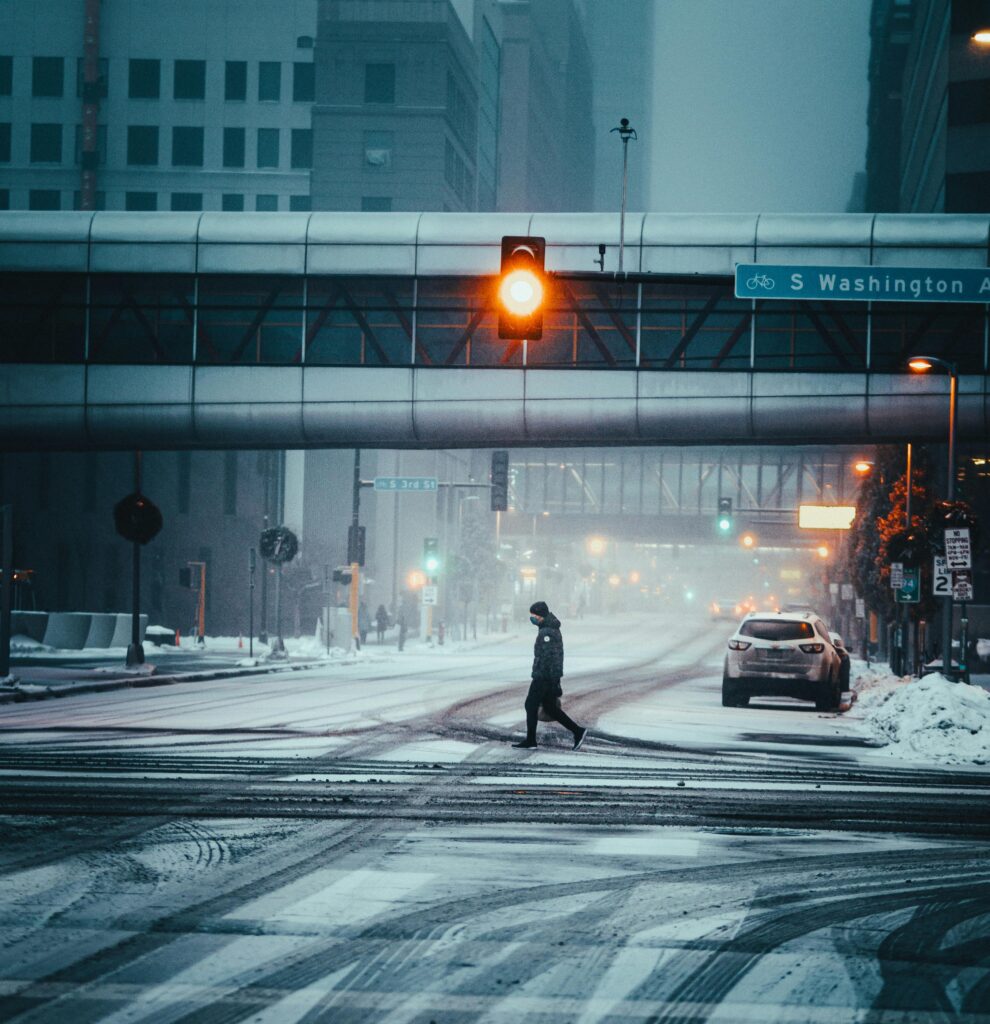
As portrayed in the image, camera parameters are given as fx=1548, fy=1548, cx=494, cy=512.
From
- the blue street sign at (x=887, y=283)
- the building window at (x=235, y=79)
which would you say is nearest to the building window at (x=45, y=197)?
the building window at (x=235, y=79)

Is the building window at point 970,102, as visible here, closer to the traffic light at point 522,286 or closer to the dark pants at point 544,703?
the dark pants at point 544,703

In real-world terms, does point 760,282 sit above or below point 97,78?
below

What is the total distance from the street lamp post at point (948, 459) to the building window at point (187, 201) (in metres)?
69.1

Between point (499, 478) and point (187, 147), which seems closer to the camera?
point (499, 478)

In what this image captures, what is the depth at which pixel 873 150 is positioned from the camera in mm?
132375

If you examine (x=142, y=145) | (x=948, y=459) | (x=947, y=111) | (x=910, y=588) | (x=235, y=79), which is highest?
(x=235, y=79)

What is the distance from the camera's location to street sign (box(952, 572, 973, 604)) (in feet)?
86.8

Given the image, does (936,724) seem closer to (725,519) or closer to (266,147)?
(725,519)

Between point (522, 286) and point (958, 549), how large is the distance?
13116 mm

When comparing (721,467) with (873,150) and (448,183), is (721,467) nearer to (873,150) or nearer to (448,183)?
(448,183)

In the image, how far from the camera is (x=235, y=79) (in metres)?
92.9

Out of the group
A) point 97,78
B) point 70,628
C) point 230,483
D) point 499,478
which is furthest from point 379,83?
point 70,628

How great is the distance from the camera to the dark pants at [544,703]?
59.7ft

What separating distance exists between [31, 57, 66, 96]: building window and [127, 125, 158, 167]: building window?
4.72m
